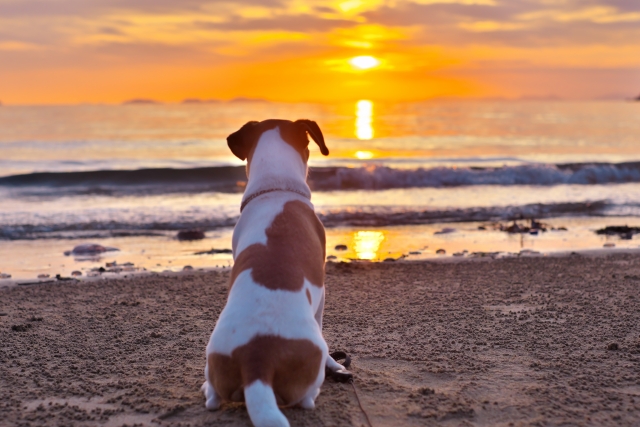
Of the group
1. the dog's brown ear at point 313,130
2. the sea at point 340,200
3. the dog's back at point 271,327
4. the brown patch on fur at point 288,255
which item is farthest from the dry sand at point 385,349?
the sea at point 340,200

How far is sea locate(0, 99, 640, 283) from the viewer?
11.6 m

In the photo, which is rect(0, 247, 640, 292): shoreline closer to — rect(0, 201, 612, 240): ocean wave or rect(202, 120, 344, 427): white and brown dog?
rect(0, 201, 612, 240): ocean wave

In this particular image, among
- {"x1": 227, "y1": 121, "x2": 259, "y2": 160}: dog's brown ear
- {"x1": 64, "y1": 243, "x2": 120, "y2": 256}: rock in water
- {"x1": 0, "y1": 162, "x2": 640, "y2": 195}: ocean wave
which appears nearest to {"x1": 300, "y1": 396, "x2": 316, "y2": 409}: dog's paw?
{"x1": 227, "y1": 121, "x2": 259, "y2": 160}: dog's brown ear

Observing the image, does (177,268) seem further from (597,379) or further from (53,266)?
(597,379)

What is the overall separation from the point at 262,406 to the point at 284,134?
6.99 ft

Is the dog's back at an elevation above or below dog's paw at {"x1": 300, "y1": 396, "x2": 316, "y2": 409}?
above

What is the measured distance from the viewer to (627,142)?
42688mm

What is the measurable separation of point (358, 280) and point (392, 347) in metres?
3.01

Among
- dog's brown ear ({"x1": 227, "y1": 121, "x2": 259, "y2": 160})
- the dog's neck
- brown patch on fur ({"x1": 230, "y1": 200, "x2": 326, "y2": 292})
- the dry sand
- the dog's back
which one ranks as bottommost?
the dry sand

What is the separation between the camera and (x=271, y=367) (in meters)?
3.61

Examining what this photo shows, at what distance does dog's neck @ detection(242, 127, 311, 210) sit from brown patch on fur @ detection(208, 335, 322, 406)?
1.24 meters

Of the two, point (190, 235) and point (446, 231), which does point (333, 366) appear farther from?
point (446, 231)

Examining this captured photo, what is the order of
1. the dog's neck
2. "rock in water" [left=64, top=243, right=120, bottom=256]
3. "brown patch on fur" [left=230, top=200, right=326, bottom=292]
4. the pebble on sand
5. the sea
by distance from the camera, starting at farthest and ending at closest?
1. the pebble on sand
2. the sea
3. "rock in water" [left=64, top=243, right=120, bottom=256]
4. the dog's neck
5. "brown patch on fur" [left=230, top=200, right=326, bottom=292]

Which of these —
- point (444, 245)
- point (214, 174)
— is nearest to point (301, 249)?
point (444, 245)
